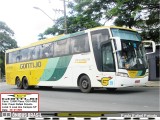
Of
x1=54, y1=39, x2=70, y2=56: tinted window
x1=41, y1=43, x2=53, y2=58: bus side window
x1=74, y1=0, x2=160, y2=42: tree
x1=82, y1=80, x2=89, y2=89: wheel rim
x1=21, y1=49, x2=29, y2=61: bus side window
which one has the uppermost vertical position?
x1=74, y1=0, x2=160, y2=42: tree

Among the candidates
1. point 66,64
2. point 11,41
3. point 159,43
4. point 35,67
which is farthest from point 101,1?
point 11,41

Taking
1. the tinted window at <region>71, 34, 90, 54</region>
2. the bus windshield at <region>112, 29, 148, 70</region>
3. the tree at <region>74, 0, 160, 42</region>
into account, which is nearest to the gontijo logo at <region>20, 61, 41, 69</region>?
the tinted window at <region>71, 34, 90, 54</region>

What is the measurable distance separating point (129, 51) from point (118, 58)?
0.45 metres

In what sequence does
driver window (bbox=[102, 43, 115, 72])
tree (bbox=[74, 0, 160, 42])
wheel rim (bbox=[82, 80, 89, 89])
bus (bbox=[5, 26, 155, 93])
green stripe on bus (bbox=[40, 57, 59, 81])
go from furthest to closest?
1. tree (bbox=[74, 0, 160, 42])
2. wheel rim (bbox=[82, 80, 89, 89])
3. driver window (bbox=[102, 43, 115, 72])
4. bus (bbox=[5, 26, 155, 93])
5. green stripe on bus (bbox=[40, 57, 59, 81])

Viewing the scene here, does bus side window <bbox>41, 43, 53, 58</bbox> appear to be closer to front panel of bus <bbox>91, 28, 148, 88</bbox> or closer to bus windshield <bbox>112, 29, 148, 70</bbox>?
front panel of bus <bbox>91, 28, 148, 88</bbox>

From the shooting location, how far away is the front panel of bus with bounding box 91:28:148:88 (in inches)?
419

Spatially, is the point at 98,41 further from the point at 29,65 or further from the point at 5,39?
the point at 5,39

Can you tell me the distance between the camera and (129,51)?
10.8m

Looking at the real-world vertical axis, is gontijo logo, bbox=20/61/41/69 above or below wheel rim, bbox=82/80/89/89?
above

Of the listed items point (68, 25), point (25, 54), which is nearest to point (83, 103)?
point (68, 25)

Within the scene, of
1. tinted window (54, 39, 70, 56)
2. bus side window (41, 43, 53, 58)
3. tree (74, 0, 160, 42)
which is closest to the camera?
bus side window (41, 43, 53, 58)

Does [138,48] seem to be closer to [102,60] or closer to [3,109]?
[102,60]

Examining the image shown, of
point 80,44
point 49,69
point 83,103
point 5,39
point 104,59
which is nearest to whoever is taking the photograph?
point 5,39

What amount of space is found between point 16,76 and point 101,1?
8.90m
